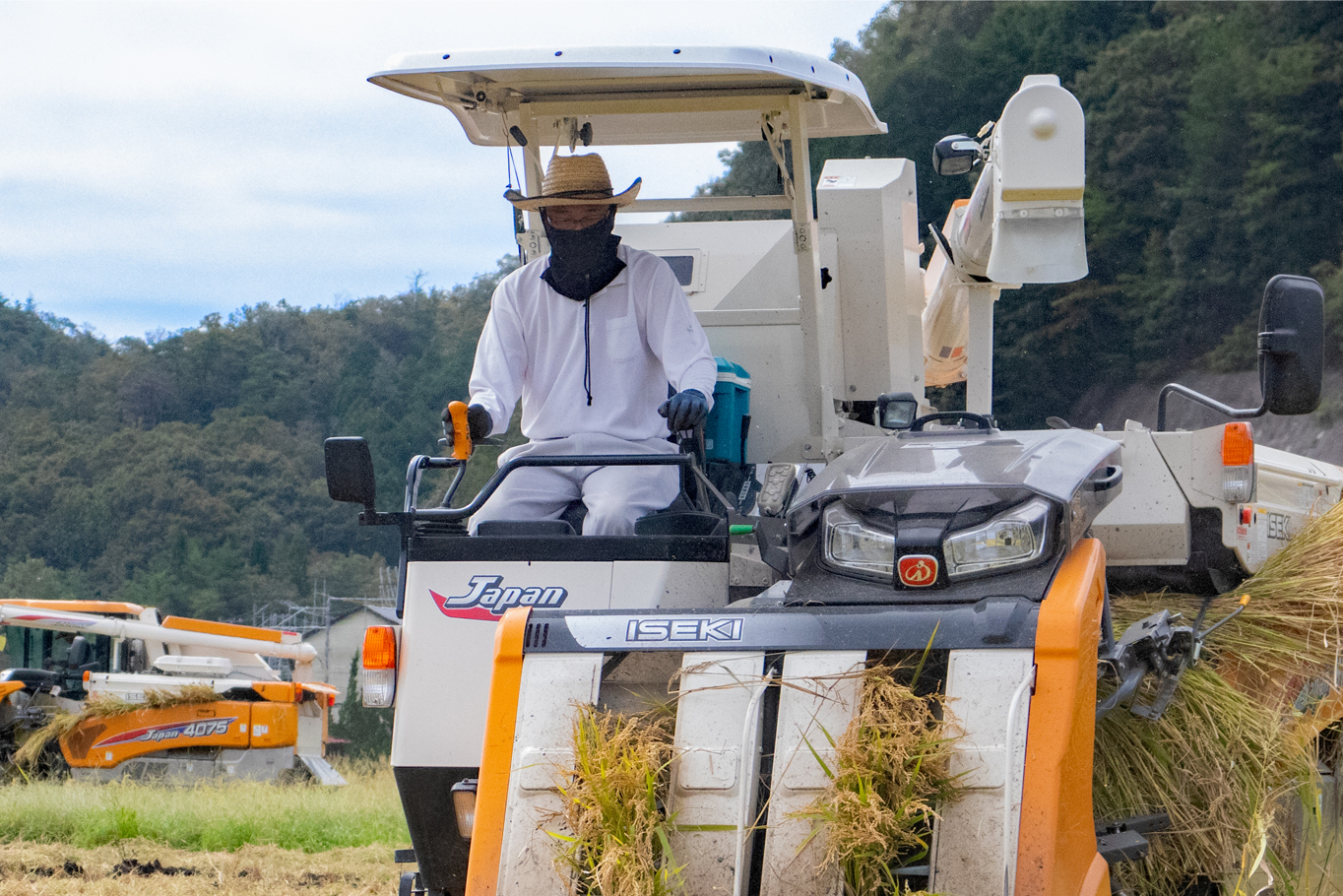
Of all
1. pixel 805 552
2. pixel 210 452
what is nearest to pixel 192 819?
pixel 805 552

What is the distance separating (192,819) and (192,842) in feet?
1.33

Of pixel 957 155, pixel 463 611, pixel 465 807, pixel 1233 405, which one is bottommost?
pixel 1233 405

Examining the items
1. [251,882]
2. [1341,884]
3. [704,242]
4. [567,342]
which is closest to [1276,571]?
[1341,884]

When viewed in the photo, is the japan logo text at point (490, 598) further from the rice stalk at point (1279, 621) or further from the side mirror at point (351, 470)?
the rice stalk at point (1279, 621)

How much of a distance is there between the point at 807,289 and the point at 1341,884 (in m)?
2.39

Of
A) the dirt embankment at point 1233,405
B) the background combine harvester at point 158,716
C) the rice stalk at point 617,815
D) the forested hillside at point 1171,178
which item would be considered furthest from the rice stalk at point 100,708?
the forested hillside at point 1171,178

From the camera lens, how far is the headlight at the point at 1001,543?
2877 millimetres

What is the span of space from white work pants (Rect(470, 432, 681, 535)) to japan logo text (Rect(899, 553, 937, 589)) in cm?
122

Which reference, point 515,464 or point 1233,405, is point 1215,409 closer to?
point 515,464

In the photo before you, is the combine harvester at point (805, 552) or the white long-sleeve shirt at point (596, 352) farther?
the white long-sleeve shirt at point (596, 352)

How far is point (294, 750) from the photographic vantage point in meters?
14.3

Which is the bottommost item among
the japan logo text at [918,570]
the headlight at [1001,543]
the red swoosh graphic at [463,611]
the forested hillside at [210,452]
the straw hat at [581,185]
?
the forested hillside at [210,452]

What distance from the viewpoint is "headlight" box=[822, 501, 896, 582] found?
3.00 meters

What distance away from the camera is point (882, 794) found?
2.56m
